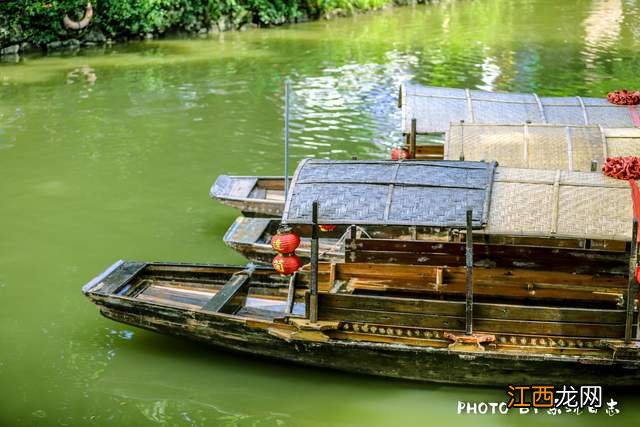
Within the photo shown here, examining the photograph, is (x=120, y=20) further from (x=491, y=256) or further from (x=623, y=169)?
(x=623, y=169)

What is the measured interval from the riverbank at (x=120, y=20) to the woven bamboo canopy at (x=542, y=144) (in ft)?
58.0

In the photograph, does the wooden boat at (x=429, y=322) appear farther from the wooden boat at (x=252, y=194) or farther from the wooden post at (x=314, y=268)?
the wooden boat at (x=252, y=194)

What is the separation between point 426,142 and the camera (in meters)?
15.5

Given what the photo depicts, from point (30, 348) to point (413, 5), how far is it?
28.4 metres

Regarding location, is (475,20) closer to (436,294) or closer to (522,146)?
(522,146)

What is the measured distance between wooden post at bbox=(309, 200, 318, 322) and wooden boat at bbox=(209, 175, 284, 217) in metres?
3.33

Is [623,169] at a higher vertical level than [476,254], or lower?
higher

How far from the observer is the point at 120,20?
25.9 meters

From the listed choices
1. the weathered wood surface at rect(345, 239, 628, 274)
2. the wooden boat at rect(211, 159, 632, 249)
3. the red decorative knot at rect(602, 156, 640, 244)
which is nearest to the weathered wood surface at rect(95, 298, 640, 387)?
the weathered wood surface at rect(345, 239, 628, 274)

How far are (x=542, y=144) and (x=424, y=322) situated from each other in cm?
330

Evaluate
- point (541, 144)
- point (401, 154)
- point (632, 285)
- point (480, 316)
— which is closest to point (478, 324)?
point (480, 316)

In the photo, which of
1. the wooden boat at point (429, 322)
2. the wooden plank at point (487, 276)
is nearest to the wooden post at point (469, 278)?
the wooden boat at point (429, 322)

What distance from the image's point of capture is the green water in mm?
7836

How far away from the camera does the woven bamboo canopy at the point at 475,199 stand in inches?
289
